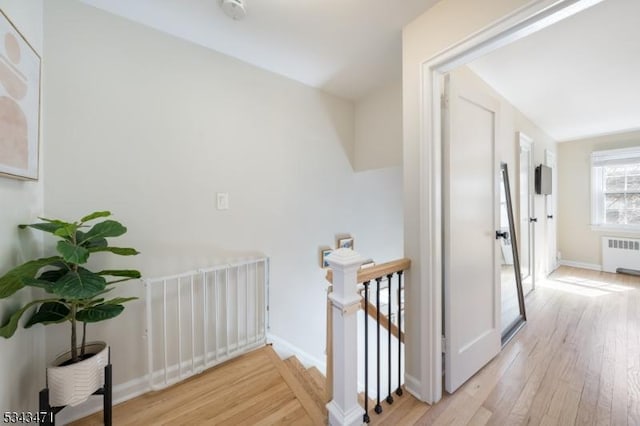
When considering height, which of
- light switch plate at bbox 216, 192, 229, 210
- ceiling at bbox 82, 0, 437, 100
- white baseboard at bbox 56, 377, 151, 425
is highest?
ceiling at bbox 82, 0, 437, 100

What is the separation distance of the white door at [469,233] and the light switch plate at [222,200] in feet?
5.23

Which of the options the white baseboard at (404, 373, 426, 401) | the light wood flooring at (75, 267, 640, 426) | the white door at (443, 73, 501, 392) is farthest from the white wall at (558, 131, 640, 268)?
the white baseboard at (404, 373, 426, 401)

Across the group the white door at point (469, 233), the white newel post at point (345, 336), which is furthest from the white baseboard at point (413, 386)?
the white newel post at point (345, 336)

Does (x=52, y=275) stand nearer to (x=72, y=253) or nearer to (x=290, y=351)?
(x=72, y=253)

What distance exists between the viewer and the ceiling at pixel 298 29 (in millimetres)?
1403

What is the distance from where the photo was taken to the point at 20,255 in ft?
3.62

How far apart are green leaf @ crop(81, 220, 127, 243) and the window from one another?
622 cm

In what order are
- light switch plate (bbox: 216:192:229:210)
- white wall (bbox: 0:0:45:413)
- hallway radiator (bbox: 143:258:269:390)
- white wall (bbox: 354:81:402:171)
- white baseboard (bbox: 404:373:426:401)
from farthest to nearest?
white wall (bbox: 354:81:402:171)
light switch plate (bbox: 216:192:229:210)
hallway radiator (bbox: 143:258:269:390)
white baseboard (bbox: 404:373:426:401)
white wall (bbox: 0:0:45:413)

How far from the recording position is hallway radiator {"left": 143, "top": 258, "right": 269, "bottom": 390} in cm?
160

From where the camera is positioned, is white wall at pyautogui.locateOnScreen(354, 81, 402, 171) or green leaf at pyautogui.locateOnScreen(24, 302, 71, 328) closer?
green leaf at pyautogui.locateOnScreen(24, 302, 71, 328)

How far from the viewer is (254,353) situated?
1.92m

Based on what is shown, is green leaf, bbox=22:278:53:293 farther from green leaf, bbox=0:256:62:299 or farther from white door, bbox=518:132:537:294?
white door, bbox=518:132:537:294

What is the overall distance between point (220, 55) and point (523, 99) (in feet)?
9.97

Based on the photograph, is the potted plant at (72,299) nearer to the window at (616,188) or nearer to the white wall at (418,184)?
the white wall at (418,184)
